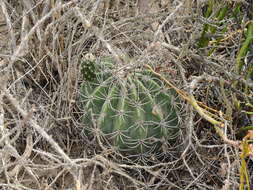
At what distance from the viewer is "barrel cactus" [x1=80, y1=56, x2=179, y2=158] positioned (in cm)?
193

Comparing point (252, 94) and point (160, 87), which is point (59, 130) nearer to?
point (160, 87)

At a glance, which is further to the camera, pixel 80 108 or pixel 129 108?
pixel 80 108

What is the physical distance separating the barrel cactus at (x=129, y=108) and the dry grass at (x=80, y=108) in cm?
6

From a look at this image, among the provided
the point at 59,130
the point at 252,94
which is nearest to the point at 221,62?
the point at 252,94

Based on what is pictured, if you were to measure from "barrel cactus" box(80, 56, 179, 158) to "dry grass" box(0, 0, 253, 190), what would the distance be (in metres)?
0.06

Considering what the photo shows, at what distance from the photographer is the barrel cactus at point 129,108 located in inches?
76.1

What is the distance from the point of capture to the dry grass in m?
1.99

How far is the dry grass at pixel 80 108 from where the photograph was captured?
6.52 ft

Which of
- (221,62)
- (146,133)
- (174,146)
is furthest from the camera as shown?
(221,62)

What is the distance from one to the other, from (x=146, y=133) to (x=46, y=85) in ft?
2.06

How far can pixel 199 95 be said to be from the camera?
231 centimetres

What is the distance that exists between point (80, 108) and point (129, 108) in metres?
0.28

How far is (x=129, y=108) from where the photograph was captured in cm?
194

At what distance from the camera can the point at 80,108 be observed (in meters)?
2.12
